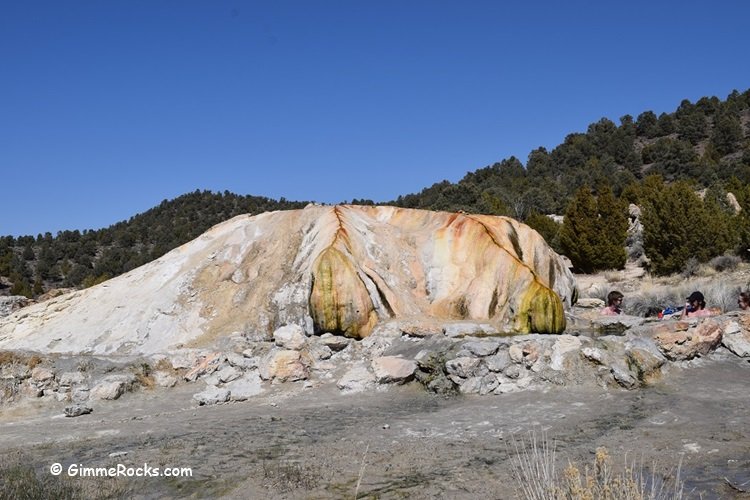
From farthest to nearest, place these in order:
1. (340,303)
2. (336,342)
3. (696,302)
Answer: (696,302) < (340,303) < (336,342)

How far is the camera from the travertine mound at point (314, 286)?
1051 cm

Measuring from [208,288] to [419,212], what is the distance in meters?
5.03

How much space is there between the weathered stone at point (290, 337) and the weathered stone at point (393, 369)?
4.54 ft

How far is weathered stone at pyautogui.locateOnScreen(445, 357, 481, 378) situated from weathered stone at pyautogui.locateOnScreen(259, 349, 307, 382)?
227cm

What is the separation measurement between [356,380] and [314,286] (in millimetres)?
2318

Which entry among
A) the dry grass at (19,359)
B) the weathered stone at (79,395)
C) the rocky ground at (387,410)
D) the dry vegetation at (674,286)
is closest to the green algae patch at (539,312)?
the rocky ground at (387,410)

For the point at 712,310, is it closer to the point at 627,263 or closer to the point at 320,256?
the point at 320,256

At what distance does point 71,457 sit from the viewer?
6066 millimetres

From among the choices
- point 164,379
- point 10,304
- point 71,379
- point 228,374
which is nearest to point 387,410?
point 228,374

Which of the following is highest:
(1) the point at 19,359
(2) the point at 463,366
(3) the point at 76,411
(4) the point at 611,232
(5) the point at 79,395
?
(4) the point at 611,232

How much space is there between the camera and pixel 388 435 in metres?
6.50

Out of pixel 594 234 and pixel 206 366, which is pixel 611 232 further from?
pixel 206 366

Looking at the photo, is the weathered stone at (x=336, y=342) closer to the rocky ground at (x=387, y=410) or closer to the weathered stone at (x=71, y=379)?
the rocky ground at (x=387, y=410)

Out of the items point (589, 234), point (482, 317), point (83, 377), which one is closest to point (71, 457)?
point (83, 377)
